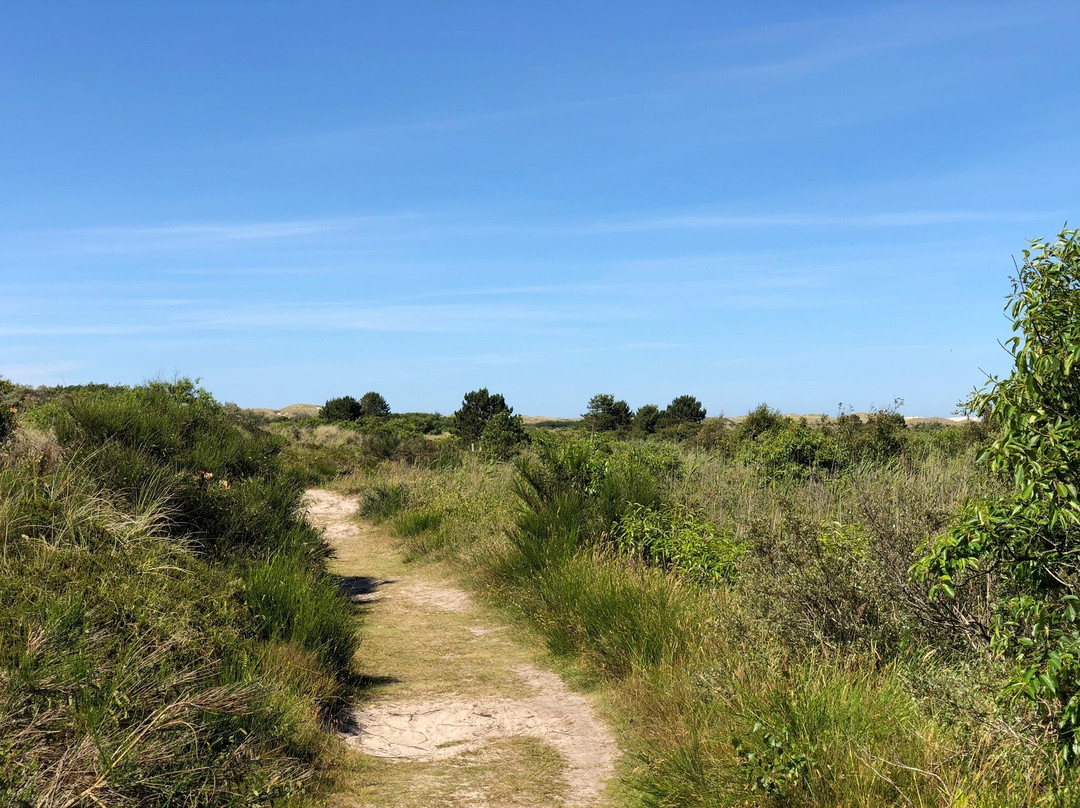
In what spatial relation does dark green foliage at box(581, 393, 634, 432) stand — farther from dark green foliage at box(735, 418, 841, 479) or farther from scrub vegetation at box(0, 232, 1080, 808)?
scrub vegetation at box(0, 232, 1080, 808)

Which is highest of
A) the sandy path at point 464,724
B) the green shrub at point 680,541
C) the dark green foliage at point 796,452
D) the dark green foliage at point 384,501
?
the dark green foliage at point 796,452

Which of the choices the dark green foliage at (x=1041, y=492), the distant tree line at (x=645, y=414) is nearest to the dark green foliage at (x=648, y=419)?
the distant tree line at (x=645, y=414)

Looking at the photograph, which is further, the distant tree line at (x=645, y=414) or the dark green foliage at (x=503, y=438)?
the distant tree line at (x=645, y=414)

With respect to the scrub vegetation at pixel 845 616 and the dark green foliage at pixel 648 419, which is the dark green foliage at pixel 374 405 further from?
the scrub vegetation at pixel 845 616

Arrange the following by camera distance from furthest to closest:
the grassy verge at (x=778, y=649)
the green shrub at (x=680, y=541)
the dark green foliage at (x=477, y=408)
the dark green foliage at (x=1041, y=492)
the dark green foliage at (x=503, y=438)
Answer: the dark green foliage at (x=477, y=408) < the dark green foliage at (x=503, y=438) < the green shrub at (x=680, y=541) < the grassy verge at (x=778, y=649) < the dark green foliage at (x=1041, y=492)

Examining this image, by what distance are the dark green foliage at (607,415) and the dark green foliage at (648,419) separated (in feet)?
2.76

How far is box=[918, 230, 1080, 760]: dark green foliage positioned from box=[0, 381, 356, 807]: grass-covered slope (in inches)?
142

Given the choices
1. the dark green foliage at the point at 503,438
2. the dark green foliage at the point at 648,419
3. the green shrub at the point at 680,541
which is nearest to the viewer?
the green shrub at the point at 680,541

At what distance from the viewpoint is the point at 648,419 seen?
155ft

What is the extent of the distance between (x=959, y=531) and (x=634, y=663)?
3.44m

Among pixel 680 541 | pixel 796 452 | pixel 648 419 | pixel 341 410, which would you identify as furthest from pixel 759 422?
pixel 341 410

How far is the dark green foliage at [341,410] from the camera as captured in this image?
5400 centimetres

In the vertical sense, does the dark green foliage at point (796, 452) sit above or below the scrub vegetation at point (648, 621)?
above

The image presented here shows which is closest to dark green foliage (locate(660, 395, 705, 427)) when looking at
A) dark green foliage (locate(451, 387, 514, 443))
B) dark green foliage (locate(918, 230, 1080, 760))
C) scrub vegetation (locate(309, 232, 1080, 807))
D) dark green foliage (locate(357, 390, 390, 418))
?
dark green foliage (locate(451, 387, 514, 443))
